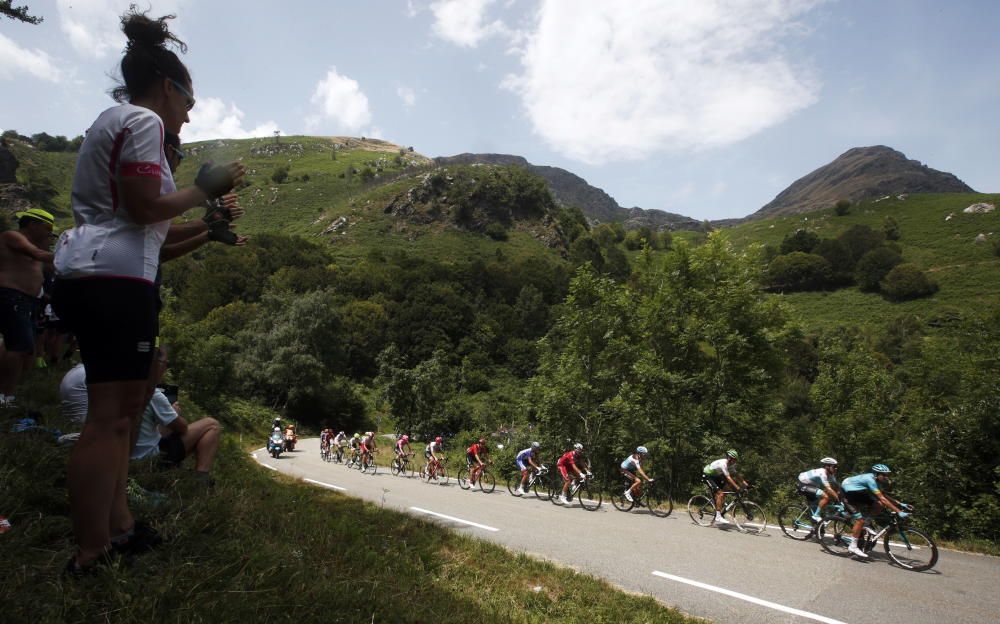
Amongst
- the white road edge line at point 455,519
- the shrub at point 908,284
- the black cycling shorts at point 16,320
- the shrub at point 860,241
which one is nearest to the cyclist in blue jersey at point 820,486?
the white road edge line at point 455,519

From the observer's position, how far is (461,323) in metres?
64.4

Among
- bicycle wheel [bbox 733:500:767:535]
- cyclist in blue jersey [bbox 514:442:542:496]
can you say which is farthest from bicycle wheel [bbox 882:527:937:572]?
Result: cyclist in blue jersey [bbox 514:442:542:496]

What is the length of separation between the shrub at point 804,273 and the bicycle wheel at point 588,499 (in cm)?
7584

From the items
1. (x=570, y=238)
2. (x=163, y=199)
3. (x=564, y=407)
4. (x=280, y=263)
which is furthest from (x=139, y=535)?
(x=570, y=238)

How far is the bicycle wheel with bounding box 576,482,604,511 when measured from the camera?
44.6 ft

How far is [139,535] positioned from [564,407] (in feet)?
65.6

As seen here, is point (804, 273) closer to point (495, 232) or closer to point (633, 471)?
point (495, 232)

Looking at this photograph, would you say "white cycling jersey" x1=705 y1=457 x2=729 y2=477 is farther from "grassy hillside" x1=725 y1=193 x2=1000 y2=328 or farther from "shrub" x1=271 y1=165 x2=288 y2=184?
"shrub" x1=271 y1=165 x2=288 y2=184

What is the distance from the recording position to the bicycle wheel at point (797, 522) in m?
9.62

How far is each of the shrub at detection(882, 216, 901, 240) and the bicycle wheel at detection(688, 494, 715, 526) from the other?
3811 inches

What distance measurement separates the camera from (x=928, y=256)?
7544 centimetres

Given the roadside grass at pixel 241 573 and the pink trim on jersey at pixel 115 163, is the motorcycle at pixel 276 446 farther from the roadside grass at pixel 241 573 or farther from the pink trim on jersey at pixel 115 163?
the pink trim on jersey at pixel 115 163

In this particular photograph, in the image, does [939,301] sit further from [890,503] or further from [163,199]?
[163,199]

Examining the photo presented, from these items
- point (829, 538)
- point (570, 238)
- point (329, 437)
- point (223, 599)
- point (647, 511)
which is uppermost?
point (570, 238)
